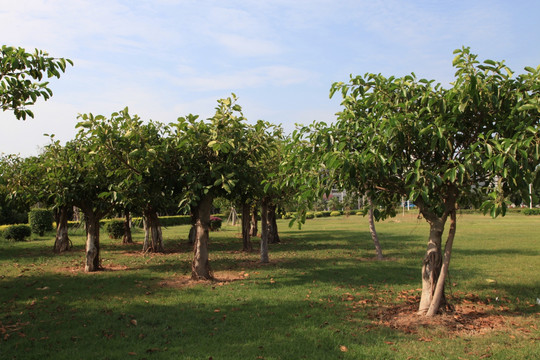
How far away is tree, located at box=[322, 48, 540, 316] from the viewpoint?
582 centimetres

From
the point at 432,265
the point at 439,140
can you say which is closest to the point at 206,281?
the point at 432,265

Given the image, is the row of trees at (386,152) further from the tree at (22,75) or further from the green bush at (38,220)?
the green bush at (38,220)

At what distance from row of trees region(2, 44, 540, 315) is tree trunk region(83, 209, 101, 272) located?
246 cm

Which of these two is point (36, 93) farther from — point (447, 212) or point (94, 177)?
point (447, 212)

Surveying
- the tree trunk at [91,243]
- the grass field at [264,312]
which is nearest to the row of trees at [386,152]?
the grass field at [264,312]

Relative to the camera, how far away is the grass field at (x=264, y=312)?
19.7 feet

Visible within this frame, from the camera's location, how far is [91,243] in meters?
13.3

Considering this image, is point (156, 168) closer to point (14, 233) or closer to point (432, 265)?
point (432, 265)

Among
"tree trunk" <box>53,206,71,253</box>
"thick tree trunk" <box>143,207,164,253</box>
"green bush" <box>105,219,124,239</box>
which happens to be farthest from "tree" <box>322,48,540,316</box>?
"green bush" <box>105,219,124,239</box>

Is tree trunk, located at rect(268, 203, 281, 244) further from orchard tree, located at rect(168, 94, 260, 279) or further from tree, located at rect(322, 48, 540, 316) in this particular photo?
tree, located at rect(322, 48, 540, 316)

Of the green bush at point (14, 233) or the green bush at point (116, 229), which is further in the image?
the green bush at point (116, 229)

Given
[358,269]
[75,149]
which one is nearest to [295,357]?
[358,269]

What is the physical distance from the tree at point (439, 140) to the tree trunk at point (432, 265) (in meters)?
0.02

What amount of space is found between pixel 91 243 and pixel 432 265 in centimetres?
1044
